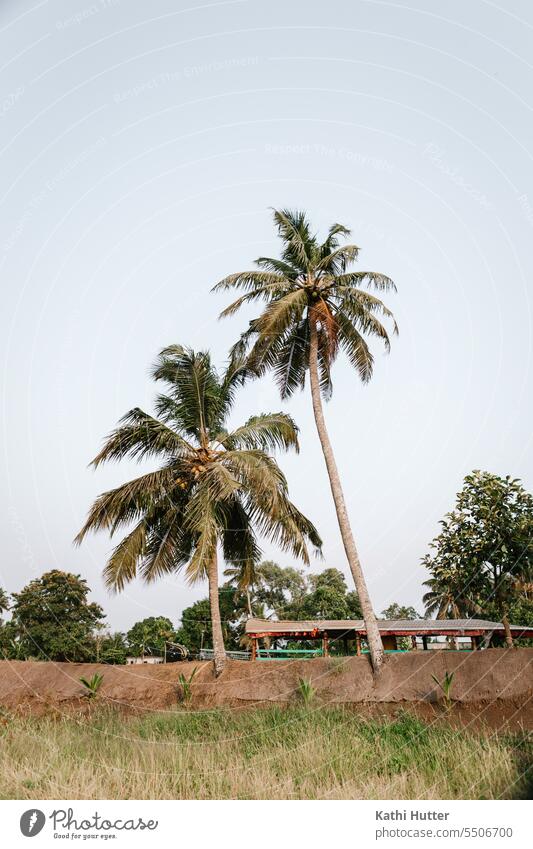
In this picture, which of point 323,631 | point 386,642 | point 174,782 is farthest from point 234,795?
point 386,642

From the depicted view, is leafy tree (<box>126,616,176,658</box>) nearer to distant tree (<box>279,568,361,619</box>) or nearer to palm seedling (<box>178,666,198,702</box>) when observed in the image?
distant tree (<box>279,568,361,619</box>)

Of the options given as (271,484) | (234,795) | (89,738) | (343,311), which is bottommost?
(234,795)

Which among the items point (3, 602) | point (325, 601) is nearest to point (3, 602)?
point (3, 602)

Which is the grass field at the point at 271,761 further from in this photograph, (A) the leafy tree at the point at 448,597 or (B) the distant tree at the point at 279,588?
(B) the distant tree at the point at 279,588

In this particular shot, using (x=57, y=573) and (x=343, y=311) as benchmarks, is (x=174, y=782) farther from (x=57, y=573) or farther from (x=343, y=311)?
(x=57, y=573)

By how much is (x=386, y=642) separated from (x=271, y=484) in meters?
14.7

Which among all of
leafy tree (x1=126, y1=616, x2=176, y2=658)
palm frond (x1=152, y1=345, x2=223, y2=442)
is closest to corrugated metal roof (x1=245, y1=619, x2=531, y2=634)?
palm frond (x1=152, y1=345, x2=223, y2=442)

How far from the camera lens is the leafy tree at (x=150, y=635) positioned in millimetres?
42125

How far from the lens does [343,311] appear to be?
16.4m

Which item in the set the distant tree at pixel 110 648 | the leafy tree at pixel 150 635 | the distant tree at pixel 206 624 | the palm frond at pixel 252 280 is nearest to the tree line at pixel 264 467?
the palm frond at pixel 252 280

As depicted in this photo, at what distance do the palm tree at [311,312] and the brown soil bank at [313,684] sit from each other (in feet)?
13.2

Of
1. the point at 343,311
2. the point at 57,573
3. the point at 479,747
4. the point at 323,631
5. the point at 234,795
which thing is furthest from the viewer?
the point at 57,573

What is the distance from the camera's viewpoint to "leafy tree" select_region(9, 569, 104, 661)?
31.2 meters
